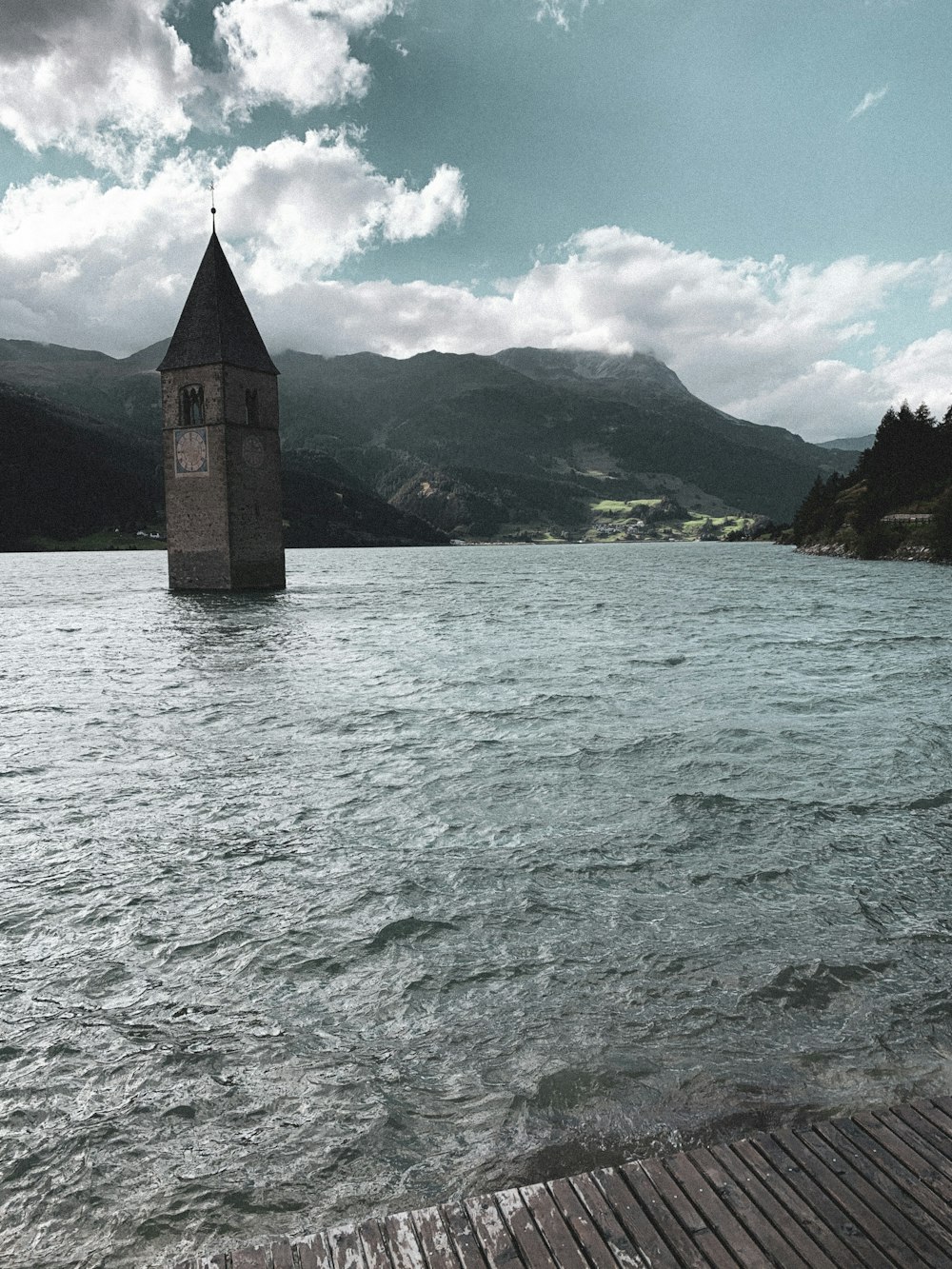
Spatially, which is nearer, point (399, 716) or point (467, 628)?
point (399, 716)

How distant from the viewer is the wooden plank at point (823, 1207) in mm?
4246

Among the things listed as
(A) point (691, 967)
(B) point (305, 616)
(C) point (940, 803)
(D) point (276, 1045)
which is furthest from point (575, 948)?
(B) point (305, 616)

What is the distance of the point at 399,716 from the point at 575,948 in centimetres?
1278

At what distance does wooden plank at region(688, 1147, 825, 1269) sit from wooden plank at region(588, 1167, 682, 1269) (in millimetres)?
479

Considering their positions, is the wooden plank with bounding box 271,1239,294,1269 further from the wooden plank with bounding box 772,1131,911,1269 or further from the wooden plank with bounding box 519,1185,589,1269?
the wooden plank with bounding box 772,1131,911,1269

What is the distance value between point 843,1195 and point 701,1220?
0.86 metres

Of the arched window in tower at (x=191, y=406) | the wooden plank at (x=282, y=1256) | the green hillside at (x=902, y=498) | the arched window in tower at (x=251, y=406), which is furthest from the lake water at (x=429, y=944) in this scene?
the green hillside at (x=902, y=498)

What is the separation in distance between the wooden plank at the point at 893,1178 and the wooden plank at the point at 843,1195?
11 centimetres

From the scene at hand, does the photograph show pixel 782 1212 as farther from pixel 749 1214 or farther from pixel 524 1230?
pixel 524 1230

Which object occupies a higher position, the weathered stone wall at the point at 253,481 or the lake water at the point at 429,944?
the weathered stone wall at the point at 253,481

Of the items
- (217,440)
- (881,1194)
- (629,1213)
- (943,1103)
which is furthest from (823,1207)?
(217,440)

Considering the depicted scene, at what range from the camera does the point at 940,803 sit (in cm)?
1409

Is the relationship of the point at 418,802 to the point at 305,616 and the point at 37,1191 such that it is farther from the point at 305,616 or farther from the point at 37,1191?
the point at 305,616

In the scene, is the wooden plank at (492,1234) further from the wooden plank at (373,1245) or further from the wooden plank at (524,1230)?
the wooden plank at (373,1245)
